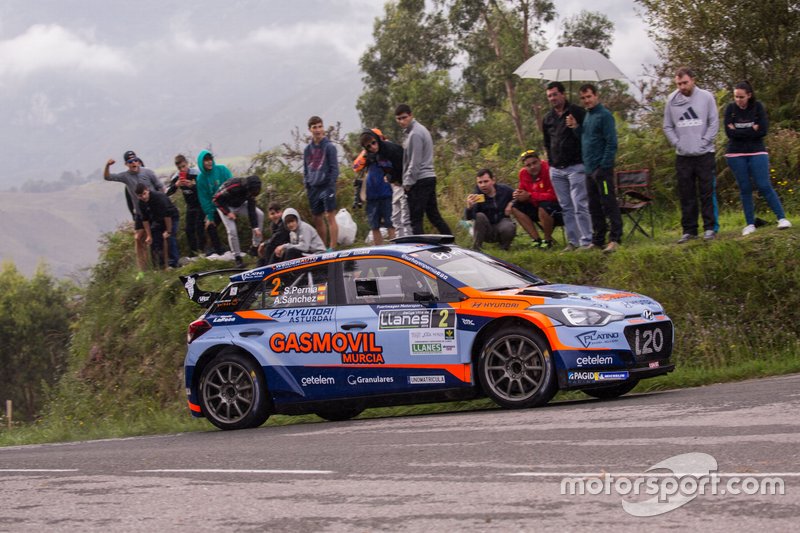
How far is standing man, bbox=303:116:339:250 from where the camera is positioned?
17234mm

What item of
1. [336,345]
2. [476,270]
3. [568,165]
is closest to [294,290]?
[336,345]

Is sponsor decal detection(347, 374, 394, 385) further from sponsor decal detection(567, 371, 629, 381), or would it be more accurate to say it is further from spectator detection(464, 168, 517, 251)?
spectator detection(464, 168, 517, 251)

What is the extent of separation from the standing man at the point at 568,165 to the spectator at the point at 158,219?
744 cm

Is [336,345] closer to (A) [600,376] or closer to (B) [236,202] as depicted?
(A) [600,376]

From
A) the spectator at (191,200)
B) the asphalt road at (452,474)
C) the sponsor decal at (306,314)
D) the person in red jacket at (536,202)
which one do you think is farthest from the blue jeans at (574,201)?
the spectator at (191,200)

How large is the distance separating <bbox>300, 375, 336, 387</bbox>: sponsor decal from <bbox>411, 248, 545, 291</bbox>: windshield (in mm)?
1528

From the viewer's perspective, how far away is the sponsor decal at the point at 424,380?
10.6 metres

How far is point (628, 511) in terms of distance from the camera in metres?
5.63

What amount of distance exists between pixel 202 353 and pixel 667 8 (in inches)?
576

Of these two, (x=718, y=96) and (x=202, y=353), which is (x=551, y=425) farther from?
(x=718, y=96)

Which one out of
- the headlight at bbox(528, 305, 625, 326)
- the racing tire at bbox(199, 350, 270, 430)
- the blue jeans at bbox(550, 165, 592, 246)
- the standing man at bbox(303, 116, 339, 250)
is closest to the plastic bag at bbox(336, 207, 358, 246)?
the standing man at bbox(303, 116, 339, 250)

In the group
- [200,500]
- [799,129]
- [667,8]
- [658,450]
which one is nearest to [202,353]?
[200,500]

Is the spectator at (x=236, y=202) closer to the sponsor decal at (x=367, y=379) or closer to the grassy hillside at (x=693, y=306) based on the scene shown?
the grassy hillside at (x=693, y=306)

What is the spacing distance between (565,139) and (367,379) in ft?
18.3
